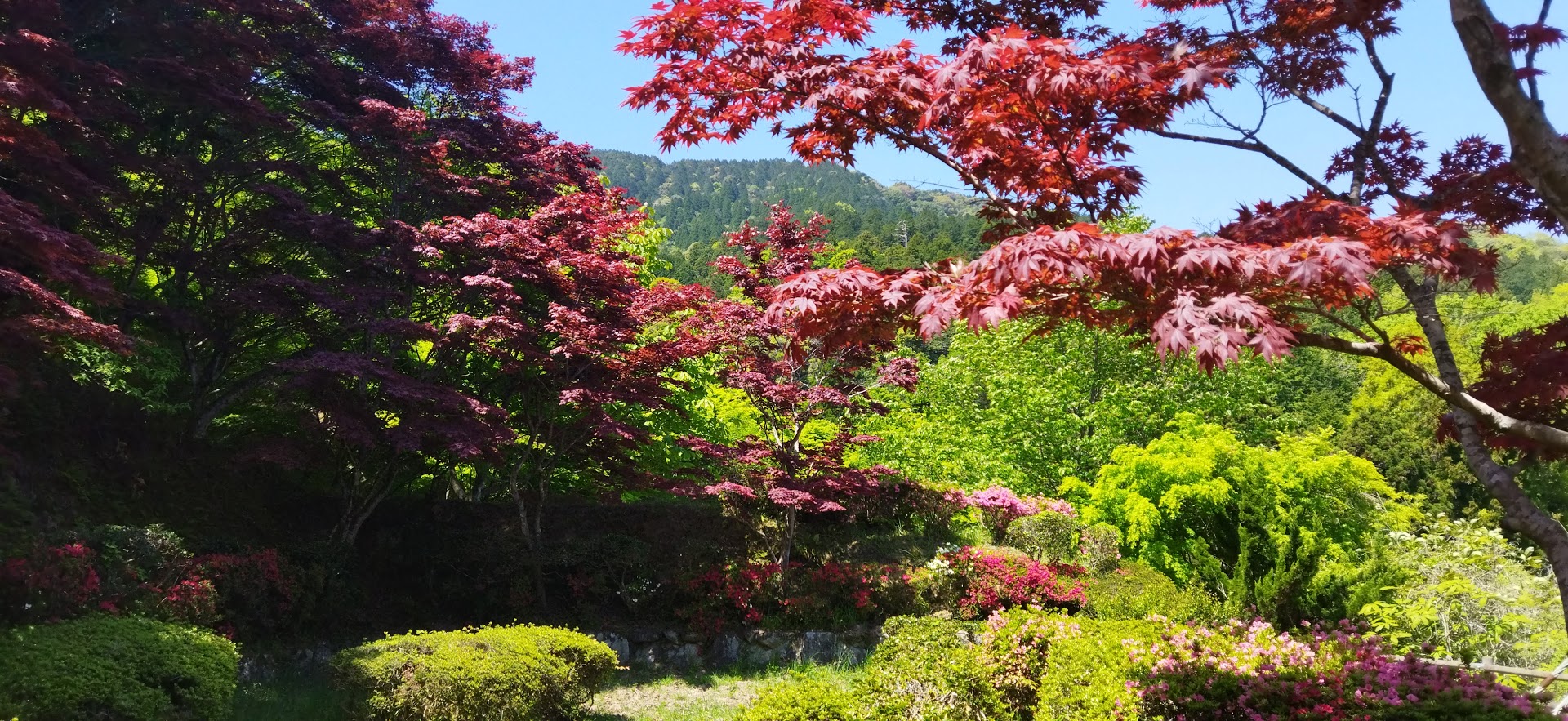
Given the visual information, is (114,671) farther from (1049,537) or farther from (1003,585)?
(1049,537)

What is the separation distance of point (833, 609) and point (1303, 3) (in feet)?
24.2

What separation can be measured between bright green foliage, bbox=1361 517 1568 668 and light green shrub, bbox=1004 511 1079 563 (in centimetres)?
318

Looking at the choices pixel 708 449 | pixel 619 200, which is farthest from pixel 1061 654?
pixel 619 200

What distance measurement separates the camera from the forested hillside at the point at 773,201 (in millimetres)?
57938

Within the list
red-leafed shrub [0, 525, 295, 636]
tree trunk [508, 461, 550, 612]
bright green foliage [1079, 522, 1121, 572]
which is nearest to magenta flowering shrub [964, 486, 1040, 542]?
bright green foliage [1079, 522, 1121, 572]

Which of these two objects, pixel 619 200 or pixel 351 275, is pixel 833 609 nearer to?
pixel 619 200

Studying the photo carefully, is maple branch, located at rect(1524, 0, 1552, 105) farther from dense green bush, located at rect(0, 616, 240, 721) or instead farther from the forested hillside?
the forested hillside

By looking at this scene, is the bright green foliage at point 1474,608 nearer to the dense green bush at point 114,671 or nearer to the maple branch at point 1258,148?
the maple branch at point 1258,148

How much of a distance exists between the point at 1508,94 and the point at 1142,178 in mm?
1562

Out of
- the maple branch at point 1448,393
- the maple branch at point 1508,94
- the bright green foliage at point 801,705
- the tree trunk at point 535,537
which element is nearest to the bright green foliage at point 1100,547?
the tree trunk at point 535,537

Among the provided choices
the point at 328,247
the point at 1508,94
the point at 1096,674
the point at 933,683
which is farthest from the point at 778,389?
the point at 1508,94

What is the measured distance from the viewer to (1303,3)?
5.15 m

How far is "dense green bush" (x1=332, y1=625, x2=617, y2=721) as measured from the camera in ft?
17.9

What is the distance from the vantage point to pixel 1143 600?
29.0 feet
